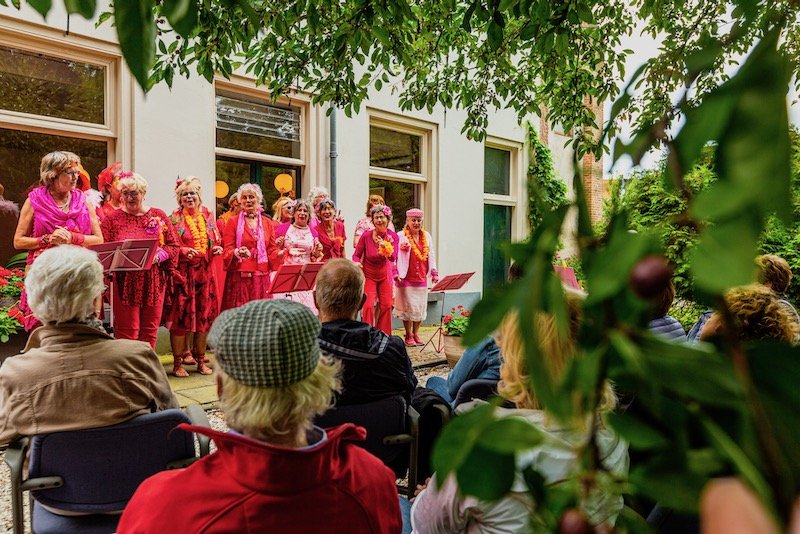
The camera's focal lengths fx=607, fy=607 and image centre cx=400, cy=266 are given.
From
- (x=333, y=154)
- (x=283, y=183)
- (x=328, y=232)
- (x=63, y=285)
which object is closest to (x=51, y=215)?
(x=63, y=285)

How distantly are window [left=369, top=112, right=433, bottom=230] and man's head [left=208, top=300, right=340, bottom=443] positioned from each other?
7899 mm

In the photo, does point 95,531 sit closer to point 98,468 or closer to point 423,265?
point 98,468

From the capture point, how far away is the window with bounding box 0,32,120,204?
19.6ft

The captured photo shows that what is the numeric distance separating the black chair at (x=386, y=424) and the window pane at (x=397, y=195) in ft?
22.7

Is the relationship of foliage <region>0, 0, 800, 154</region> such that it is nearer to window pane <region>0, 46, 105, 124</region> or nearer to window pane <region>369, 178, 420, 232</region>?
window pane <region>0, 46, 105, 124</region>

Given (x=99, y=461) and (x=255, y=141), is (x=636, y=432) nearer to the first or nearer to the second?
(x=99, y=461)

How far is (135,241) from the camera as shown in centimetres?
479

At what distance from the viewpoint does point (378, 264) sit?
770 centimetres

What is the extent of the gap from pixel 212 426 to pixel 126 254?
154cm

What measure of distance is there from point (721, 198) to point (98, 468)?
230 centimetres

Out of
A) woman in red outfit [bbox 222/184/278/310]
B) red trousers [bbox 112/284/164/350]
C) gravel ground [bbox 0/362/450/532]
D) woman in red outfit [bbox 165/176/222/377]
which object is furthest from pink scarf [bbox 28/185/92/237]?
gravel ground [bbox 0/362/450/532]

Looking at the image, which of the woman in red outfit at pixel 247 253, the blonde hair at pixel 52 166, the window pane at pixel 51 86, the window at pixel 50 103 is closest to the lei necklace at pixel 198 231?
the woman in red outfit at pixel 247 253

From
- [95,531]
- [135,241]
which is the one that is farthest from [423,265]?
Answer: [95,531]

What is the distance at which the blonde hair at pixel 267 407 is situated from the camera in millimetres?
1444
